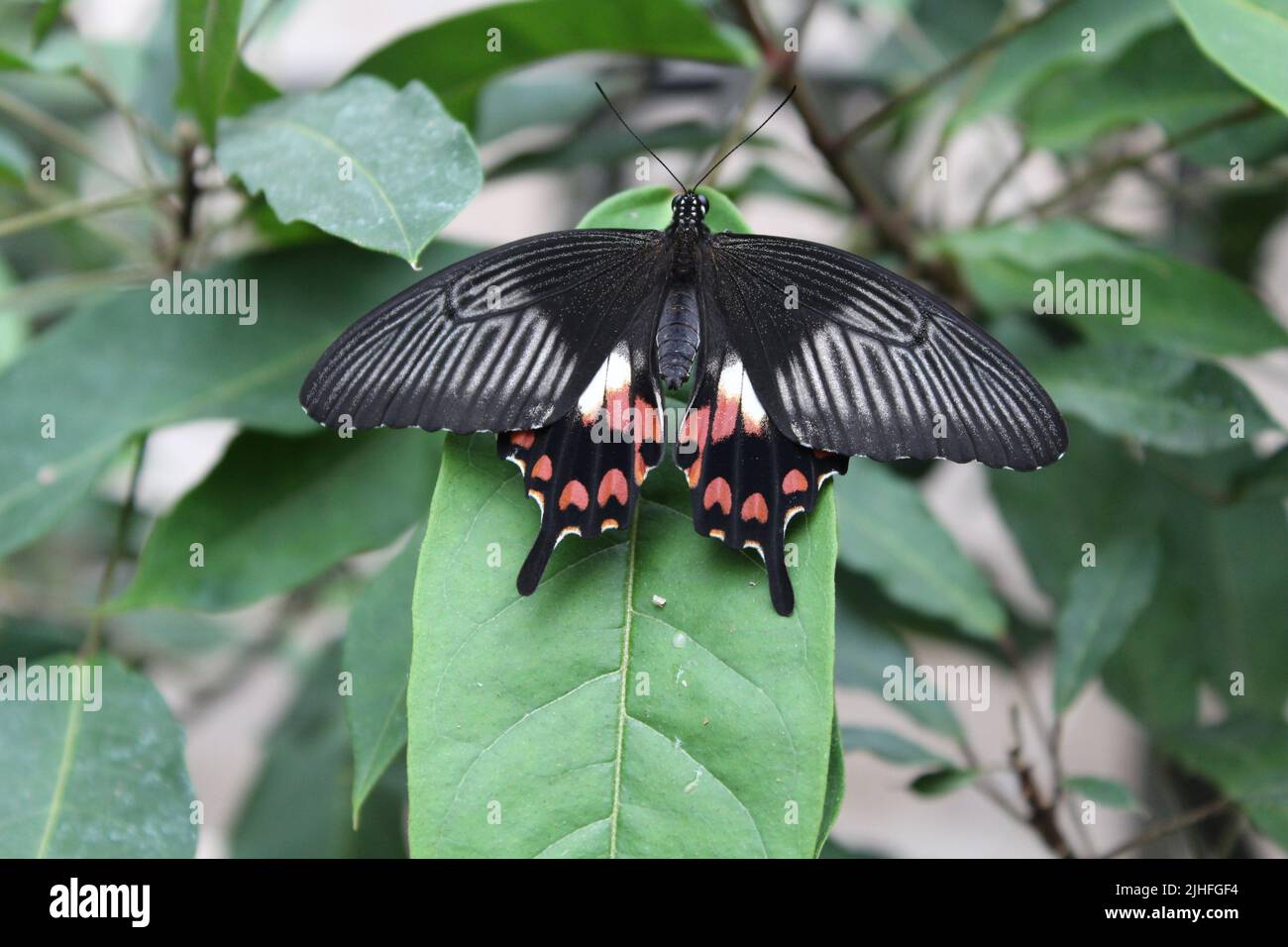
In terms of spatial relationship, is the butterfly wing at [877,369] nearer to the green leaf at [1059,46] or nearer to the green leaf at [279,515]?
the green leaf at [279,515]

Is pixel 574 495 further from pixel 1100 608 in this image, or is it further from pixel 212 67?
pixel 1100 608

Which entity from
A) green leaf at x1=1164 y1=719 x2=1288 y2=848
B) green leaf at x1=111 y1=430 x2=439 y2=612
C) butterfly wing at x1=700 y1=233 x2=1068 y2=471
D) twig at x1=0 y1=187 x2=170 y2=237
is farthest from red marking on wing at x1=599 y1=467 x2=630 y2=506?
green leaf at x1=1164 y1=719 x2=1288 y2=848

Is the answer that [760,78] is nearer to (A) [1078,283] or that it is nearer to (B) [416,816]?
(A) [1078,283]

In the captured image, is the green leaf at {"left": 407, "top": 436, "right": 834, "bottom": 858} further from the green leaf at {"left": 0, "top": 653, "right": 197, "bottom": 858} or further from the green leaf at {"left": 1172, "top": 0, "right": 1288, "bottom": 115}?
the green leaf at {"left": 1172, "top": 0, "right": 1288, "bottom": 115}

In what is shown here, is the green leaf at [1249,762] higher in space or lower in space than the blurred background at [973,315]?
lower

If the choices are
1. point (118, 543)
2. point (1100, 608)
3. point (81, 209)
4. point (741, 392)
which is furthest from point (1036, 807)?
point (81, 209)

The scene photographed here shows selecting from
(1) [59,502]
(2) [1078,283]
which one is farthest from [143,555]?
(2) [1078,283]

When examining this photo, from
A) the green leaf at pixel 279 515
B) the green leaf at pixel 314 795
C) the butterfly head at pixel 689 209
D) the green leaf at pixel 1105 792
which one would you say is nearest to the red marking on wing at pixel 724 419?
the butterfly head at pixel 689 209
